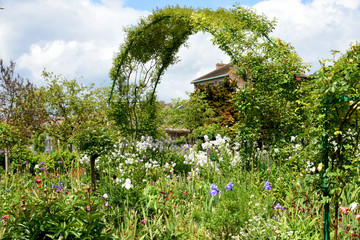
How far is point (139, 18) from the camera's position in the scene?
28.9 ft

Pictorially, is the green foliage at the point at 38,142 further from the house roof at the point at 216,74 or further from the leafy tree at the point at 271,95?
the house roof at the point at 216,74

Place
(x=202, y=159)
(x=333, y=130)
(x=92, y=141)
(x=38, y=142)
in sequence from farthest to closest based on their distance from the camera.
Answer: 1. (x=38, y=142)
2. (x=202, y=159)
3. (x=92, y=141)
4. (x=333, y=130)

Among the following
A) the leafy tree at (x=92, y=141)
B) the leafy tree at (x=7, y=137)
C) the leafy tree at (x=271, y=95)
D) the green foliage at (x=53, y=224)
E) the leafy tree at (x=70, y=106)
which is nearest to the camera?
the green foliage at (x=53, y=224)

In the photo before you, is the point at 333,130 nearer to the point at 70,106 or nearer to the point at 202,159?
the point at 202,159

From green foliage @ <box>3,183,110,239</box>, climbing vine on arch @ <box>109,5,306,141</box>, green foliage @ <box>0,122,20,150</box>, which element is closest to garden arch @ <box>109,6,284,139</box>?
climbing vine on arch @ <box>109,5,306,141</box>

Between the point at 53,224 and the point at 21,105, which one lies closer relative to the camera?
the point at 53,224

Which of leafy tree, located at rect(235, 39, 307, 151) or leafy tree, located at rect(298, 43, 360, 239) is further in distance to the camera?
leafy tree, located at rect(235, 39, 307, 151)

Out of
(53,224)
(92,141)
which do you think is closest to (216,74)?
(92,141)

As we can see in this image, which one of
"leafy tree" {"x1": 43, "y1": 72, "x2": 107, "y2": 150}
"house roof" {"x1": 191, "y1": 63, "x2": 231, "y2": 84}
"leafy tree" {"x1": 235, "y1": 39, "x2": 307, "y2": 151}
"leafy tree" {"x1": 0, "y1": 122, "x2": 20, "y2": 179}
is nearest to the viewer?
"leafy tree" {"x1": 235, "y1": 39, "x2": 307, "y2": 151}

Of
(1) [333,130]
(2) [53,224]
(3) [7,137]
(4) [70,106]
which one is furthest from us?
(4) [70,106]

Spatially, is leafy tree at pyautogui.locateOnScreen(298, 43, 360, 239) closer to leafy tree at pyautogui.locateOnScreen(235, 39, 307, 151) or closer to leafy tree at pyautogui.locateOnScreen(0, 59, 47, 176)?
leafy tree at pyautogui.locateOnScreen(235, 39, 307, 151)

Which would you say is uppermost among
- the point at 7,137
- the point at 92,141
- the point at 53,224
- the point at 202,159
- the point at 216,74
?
the point at 216,74

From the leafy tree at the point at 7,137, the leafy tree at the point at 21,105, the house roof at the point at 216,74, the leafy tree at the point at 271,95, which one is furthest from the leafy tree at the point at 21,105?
the house roof at the point at 216,74

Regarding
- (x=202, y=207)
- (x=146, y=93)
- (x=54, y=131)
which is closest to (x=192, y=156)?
(x=202, y=207)
